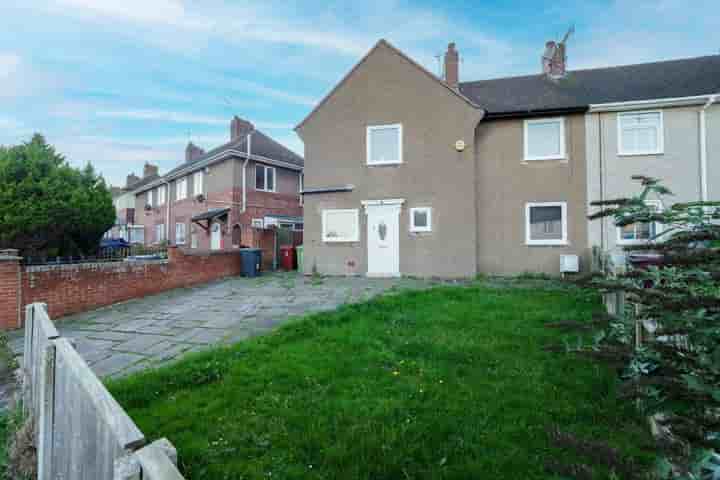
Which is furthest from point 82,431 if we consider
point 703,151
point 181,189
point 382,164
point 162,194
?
point 162,194

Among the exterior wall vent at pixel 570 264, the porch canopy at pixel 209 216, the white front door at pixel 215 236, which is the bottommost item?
the exterior wall vent at pixel 570 264

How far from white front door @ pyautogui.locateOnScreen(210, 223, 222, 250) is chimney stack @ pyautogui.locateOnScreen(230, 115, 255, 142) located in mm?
7437

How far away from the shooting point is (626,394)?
1.44 meters

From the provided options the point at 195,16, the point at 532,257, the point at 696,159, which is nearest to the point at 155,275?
the point at 195,16

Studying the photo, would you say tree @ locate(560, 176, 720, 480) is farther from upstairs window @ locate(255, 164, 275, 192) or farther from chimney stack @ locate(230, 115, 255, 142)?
chimney stack @ locate(230, 115, 255, 142)

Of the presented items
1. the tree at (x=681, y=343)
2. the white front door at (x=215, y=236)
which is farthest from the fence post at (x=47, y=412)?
the white front door at (x=215, y=236)

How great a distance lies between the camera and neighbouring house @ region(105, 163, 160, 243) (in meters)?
30.8

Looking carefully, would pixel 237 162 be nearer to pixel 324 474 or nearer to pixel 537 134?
pixel 537 134

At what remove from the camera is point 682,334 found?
1346 millimetres

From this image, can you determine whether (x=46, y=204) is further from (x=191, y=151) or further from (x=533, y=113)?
(x=191, y=151)

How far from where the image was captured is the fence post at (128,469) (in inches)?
54.8

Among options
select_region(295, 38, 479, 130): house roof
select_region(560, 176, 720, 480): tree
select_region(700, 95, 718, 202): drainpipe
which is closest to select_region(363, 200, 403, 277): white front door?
select_region(295, 38, 479, 130): house roof

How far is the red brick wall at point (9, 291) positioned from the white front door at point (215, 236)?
12.4 metres

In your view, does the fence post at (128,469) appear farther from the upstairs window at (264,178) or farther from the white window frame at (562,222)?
the upstairs window at (264,178)
